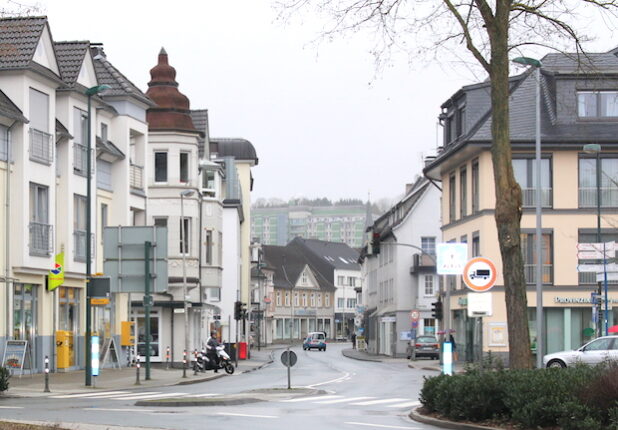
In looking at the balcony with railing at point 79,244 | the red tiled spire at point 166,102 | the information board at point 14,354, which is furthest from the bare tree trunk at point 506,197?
the red tiled spire at point 166,102

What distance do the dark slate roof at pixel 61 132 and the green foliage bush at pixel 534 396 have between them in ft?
73.4

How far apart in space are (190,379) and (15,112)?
975 centimetres

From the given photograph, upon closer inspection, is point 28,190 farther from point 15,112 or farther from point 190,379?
point 190,379

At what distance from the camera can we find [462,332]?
2264 inches

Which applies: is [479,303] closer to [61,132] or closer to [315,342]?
[61,132]

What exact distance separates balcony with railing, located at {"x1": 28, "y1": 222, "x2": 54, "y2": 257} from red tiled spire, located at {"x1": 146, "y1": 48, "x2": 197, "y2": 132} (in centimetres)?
1638

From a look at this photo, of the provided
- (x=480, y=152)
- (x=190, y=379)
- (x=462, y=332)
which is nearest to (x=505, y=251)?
(x=190, y=379)

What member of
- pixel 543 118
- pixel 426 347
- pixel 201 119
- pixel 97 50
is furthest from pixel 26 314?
pixel 426 347

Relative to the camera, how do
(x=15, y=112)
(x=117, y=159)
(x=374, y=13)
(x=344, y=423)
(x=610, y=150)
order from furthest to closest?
(x=610, y=150) < (x=117, y=159) < (x=15, y=112) < (x=374, y=13) < (x=344, y=423)

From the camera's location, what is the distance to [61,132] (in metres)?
39.7

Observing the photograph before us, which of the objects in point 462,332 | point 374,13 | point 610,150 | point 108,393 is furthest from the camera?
point 462,332

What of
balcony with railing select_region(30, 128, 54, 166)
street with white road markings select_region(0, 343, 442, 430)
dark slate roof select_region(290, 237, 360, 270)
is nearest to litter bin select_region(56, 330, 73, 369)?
balcony with railing select_region(30, 128, 54, 166)

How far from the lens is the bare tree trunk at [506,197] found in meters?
19.9

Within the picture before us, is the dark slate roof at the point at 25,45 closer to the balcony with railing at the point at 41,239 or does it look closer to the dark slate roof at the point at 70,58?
the dark slate roof at the point at 70,58
